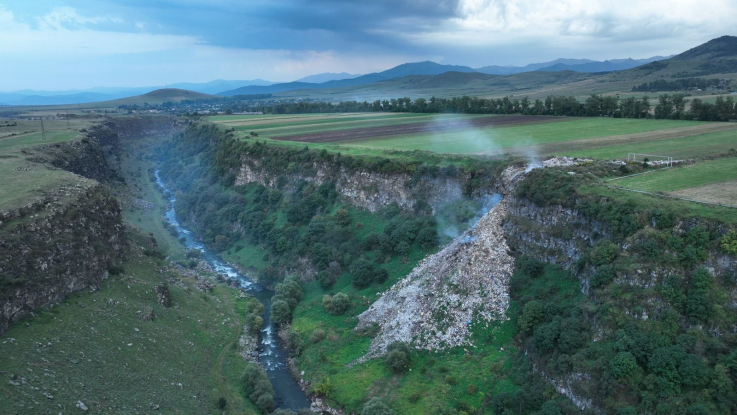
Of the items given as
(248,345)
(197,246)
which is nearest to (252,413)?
(248,345)

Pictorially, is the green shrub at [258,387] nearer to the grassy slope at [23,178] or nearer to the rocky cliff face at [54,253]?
the rocky cliff face at [54,253]

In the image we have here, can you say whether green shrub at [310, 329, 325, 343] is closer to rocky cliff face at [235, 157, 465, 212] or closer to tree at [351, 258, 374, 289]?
tree at [351, 258, 374, 289]

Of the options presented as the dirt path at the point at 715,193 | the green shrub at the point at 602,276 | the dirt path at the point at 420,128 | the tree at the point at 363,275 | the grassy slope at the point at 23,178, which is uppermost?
the dirt path at the point at 420,128

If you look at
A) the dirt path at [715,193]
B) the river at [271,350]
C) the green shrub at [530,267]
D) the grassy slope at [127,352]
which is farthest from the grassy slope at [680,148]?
the grassy slope at [127,352]

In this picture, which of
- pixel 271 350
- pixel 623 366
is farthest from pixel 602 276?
pixel 271 350

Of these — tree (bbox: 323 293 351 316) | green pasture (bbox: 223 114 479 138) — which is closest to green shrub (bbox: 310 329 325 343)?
tree (bbox: 323 293 351 316)
